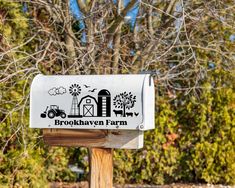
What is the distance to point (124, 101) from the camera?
2.28m

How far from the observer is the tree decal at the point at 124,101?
2.27 meters

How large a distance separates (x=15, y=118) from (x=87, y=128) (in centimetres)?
188

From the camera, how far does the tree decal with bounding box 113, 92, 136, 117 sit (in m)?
2.27

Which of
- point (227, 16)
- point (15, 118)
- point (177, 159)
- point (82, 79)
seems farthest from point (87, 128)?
point (177, 159)

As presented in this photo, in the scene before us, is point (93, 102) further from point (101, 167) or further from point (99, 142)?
point (101, 167)

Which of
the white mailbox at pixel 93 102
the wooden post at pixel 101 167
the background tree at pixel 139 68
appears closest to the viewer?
the white mailbox at pixel 93 102

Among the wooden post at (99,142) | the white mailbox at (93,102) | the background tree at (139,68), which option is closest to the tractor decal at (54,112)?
the white mailbox at (93,102)

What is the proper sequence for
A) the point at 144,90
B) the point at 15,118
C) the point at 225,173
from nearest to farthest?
1. the point at 144,90
2. the point at 15,118
3. the point at 225,173

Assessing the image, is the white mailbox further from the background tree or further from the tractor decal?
the background tree

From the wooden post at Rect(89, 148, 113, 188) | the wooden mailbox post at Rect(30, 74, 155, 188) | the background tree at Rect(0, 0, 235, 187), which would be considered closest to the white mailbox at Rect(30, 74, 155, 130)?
the wooden mailbox post at Rect(30, 74, 155, 188)

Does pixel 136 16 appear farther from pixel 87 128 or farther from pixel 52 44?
pixel 87 128

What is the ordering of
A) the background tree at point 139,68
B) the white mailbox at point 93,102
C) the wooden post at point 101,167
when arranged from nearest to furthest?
the white mailbox at point 93,102, the wooden post at point 101,167, the background tree at point 139,68

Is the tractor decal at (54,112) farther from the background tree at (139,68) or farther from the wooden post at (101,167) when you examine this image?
the background tree at (139,68)

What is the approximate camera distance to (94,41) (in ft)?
13.5
